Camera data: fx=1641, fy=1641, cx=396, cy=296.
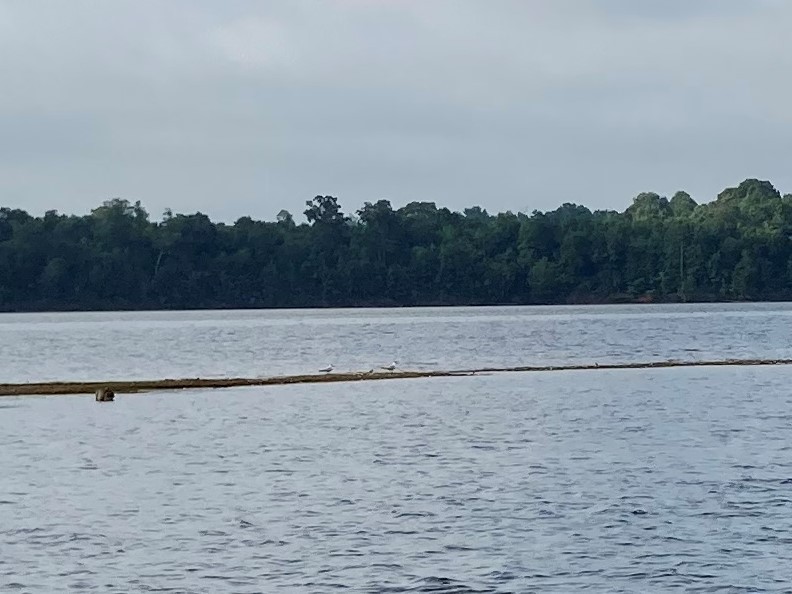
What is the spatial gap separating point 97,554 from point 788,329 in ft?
348

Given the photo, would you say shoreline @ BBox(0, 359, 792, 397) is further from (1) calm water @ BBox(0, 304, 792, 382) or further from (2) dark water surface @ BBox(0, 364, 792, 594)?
(1) calm water @ BBox(0, 304, 792, 382)

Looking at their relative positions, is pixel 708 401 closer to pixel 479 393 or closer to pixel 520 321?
pixel 479 393

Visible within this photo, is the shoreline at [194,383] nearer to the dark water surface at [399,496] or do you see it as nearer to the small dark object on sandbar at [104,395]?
the small dark object on sandbar at [104,395]

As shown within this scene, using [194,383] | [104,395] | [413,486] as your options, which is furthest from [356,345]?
[413,486]

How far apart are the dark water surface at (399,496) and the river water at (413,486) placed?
0.07 meters

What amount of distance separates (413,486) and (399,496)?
5.21 ft

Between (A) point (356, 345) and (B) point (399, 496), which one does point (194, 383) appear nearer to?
(B) point (399, 496)

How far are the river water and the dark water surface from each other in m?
0.07

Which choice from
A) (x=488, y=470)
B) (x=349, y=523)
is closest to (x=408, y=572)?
(x=349, y=523)

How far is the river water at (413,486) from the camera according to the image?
24.1 meters

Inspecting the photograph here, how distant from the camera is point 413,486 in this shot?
33188 mm

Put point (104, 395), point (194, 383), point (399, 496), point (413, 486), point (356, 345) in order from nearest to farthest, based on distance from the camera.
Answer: point (399, 496), point (413, 486), point (104, 395), point (194, 383), point (356, 345)

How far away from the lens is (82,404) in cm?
5550

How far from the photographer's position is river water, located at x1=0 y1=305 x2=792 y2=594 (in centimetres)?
2414
